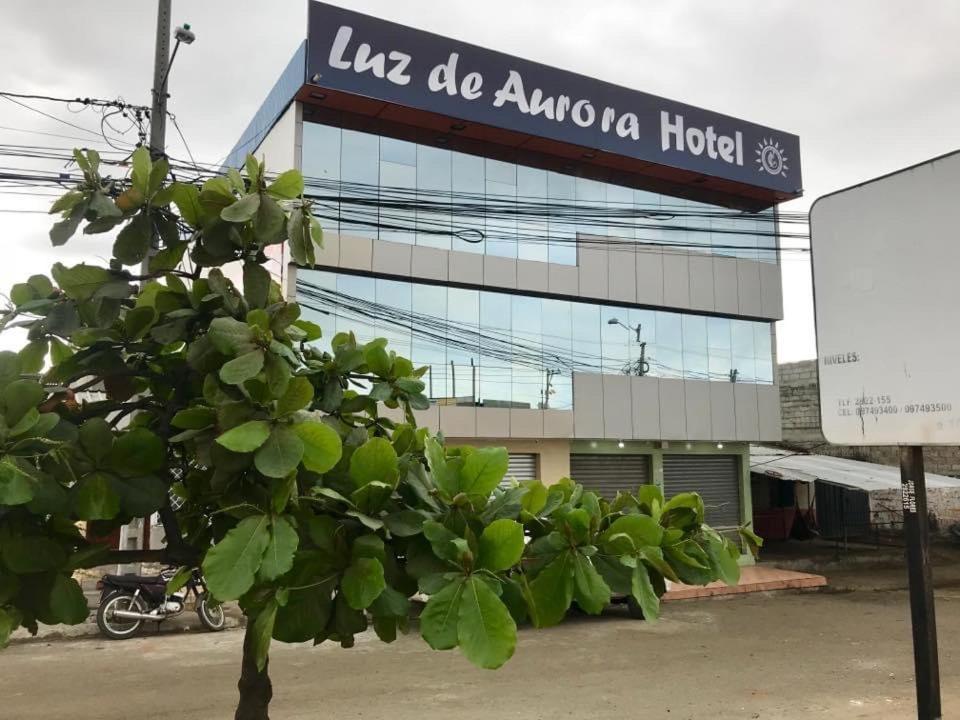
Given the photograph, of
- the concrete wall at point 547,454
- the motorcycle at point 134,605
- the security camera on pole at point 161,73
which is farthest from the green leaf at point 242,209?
the concrete wall at point 547,454

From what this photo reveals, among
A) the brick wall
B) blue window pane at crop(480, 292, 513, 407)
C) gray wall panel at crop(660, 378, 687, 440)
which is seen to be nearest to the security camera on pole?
blue window pane at crop(480, 292, 513, 407)

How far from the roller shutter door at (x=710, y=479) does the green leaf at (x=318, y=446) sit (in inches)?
625

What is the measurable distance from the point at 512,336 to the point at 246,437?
42.6 feet

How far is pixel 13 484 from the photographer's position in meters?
1.38

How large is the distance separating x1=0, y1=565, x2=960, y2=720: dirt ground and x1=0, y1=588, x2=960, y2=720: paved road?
0.07 feet

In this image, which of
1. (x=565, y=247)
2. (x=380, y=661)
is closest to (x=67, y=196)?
(x=380, y=661)

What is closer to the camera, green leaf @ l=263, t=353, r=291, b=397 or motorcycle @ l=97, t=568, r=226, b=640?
green leaf @ l=263, t=353, r=291, b=397

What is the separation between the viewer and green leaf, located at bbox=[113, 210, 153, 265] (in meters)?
1.87

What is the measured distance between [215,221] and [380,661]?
8.02 m

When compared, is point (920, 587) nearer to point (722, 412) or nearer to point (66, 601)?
point (66, 601)

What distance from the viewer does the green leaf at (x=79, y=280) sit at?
5.97ft

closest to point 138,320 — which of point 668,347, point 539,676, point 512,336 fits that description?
point 539,676

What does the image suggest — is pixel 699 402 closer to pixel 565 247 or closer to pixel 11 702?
pixel 565 247

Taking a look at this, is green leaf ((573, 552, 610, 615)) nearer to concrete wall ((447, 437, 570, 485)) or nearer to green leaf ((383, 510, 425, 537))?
green leaf ((383, 510, 425, 537))
